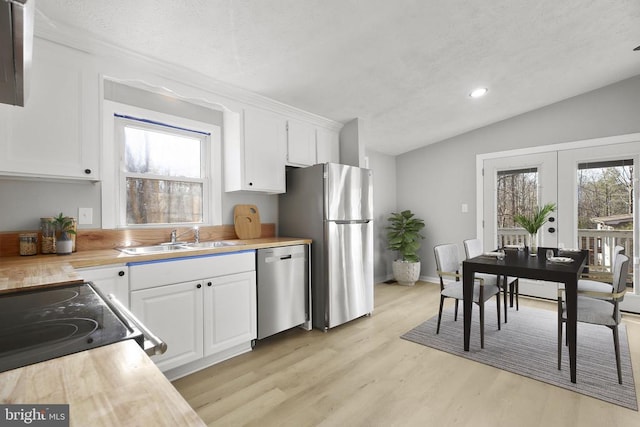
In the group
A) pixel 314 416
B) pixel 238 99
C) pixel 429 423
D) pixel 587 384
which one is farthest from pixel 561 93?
pixel 314 416

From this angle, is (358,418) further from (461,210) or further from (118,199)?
(461,210)

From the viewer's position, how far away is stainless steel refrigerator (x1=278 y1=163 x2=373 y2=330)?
298cm

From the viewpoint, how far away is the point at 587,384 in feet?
6.73

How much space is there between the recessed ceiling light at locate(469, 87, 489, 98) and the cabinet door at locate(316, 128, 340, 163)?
5.11 feet

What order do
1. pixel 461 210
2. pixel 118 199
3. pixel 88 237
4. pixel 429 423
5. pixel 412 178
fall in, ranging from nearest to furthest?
pixel 429 423
pixel 88 237
pixel 118 199
pixel 461 210
pixel 412 178

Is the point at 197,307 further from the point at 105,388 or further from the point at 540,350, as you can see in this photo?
the point at 540,350

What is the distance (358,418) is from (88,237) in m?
2.17

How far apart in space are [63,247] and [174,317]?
83cm

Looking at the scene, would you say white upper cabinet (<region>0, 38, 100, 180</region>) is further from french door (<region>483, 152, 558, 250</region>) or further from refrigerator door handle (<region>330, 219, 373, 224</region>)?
french door (<region>483, 152, 558, 250</region>)

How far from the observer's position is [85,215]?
2236 mm

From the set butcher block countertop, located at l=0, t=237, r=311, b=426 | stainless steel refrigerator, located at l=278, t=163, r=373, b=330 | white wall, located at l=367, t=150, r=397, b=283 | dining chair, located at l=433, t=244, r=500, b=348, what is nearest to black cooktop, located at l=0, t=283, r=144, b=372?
butcher block countertop, located at l=0, t=237, r=311, b=426

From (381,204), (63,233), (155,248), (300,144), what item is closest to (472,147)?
(381,204)

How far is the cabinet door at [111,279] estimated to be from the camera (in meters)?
1.78

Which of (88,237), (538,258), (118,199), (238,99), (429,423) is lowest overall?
(429,423)
